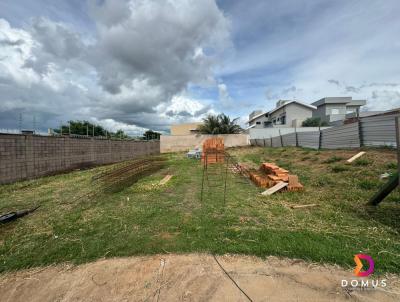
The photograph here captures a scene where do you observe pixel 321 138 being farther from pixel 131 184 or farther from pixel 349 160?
pixel 131 184

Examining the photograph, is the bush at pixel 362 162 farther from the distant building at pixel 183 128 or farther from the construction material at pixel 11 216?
the distant building at pixel 183 128

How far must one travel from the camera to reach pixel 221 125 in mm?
23656

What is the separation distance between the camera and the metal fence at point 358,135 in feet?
23.9

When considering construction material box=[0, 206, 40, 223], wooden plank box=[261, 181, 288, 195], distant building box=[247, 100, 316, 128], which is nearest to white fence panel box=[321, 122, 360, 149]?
wooden plank box=[261, 181, 288, 195]

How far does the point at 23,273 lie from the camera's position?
2.18m

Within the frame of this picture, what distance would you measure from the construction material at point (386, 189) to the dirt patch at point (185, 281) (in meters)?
1.94

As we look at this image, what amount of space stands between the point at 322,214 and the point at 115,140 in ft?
47.8

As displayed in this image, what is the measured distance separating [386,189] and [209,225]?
311cm

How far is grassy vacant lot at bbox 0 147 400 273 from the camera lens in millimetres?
2428

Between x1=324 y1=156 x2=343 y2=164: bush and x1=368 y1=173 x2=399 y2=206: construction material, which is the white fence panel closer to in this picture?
x1=324 y1=156 x2=343 y2=164: bush

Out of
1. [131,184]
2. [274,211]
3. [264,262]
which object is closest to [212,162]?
[131,184]

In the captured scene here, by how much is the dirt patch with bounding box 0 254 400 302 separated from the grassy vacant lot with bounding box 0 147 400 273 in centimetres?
17

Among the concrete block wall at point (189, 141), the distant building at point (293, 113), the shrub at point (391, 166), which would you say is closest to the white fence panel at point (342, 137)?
the shrub at point (391, 166)

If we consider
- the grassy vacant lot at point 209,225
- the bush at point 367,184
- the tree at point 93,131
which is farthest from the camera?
the tree at point 93,131
